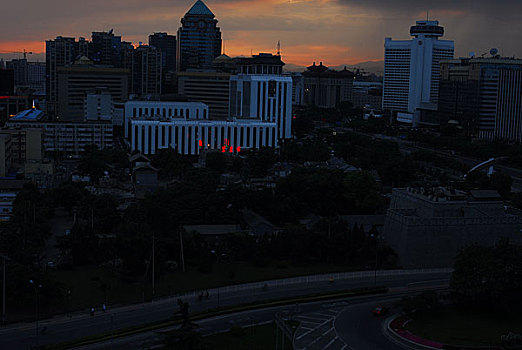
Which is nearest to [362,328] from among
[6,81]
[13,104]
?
[13,104]

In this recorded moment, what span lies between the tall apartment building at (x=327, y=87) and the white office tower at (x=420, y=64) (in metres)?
22.8

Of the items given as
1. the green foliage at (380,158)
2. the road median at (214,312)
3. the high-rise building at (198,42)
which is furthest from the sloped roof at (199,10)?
the road median at (214,312)

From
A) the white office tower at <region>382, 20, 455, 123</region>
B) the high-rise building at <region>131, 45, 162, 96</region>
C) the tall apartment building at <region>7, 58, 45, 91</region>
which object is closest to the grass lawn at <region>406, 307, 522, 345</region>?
the white office tower at <region>382, 20, 455, 123</region>

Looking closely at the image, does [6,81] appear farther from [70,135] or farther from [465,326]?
[465,326]

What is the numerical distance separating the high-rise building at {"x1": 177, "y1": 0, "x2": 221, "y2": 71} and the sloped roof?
1.09m

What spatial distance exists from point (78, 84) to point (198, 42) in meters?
28.8

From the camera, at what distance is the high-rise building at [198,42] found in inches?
3676

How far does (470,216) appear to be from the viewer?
26.6m

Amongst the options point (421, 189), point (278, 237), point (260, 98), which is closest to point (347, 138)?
point (260, 98)

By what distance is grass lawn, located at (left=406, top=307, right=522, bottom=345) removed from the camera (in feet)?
60.8

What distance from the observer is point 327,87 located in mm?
118188

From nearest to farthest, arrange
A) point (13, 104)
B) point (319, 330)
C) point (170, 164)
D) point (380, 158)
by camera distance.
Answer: point (319, 330) → point (170, 164) → point (380, 158) → point (13, 104)

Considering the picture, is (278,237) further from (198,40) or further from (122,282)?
(198,40)

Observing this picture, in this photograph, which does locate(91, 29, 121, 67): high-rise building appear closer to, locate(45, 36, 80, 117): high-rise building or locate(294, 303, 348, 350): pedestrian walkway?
locate(45, 36, 80, 117): high-rise building
